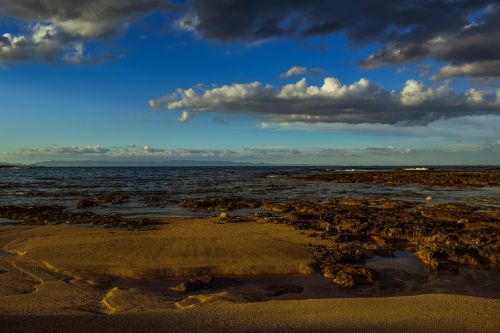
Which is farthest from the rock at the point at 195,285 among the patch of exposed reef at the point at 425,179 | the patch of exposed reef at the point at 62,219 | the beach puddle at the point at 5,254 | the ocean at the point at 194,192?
the patch of exposed reef at the point at 425,179

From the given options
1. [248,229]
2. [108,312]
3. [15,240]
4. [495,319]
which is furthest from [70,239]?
[495,319]

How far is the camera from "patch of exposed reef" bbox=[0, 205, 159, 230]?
15455 millimetres

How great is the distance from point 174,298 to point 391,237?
27.5 ft

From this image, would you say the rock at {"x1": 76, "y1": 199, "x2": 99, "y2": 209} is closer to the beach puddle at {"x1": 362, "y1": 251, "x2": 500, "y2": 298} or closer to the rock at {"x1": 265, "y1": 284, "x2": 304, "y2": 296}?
the rock at {"x1": 265, "y1": 284, "x2": 304, "y2": 296}

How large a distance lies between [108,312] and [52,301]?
3.80 feet

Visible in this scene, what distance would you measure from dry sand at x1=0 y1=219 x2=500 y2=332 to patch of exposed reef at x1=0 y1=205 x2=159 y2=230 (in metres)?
2.68

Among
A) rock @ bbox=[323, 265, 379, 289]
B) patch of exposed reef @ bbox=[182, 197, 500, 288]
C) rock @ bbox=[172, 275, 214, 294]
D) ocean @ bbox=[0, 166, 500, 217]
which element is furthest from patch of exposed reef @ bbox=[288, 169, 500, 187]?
rock @ bbox=[172, 275, 214, 294]

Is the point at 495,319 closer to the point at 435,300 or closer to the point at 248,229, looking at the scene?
the point at 435,300

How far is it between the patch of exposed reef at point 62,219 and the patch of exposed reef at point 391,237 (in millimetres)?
3703

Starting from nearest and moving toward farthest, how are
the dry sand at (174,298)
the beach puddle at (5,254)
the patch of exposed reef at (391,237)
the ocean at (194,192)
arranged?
the dry sand at (174,298), the patch of exposed reef at (391,237), the beach puddle at (5,254), the ocean at (194,192)

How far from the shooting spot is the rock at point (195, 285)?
24.7 feet

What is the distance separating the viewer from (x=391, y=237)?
1291 cm

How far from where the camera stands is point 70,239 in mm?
12320

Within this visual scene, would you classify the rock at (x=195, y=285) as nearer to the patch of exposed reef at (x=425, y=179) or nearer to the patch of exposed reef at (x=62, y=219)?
the patch of exposed reef at (x=62, y=219)
